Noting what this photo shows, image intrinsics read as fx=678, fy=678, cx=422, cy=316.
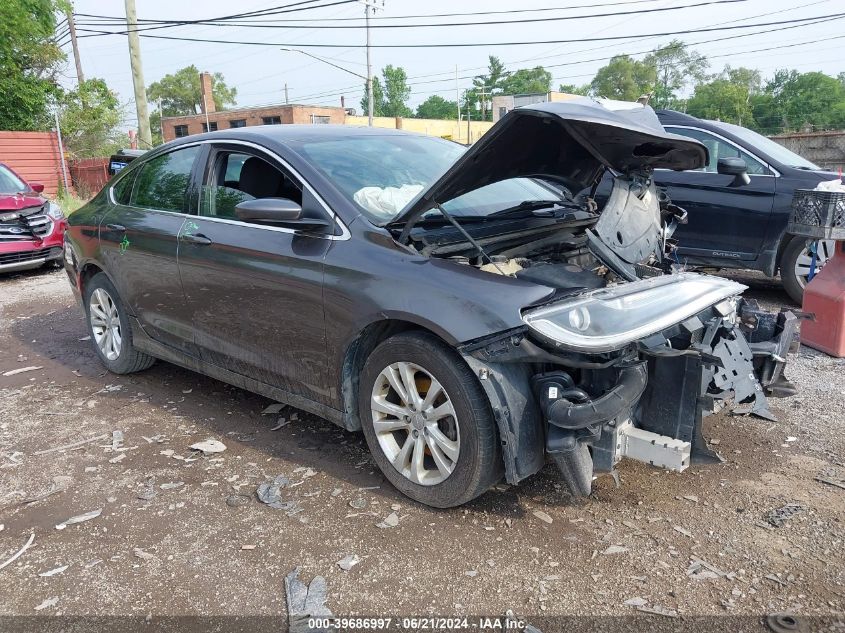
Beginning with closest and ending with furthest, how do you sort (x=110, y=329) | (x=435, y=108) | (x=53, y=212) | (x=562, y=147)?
(x=562, y=147) < (x=110, y=329) < (x=53, y=212) < (x=435, y=108)

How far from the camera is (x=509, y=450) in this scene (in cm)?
289

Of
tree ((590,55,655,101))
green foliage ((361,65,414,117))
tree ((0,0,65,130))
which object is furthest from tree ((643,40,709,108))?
tree ((0,0,65,130))

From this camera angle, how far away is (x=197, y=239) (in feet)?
13.7

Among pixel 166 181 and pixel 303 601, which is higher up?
pixel 166 181

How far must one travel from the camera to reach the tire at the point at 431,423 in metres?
2.95

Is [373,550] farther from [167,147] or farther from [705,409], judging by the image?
[167,147]

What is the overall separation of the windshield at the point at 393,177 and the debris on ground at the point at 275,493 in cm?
146

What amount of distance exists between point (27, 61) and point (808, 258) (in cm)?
2468

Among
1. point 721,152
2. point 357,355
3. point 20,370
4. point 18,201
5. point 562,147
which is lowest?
point 20,370

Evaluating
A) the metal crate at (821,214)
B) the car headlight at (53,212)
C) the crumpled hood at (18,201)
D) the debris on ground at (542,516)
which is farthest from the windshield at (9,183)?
the metal crate at (821,214)

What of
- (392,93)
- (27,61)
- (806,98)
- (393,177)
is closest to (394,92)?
(392,93)

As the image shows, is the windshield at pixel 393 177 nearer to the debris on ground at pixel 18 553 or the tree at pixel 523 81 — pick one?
the debris on ground at pixel 18 553

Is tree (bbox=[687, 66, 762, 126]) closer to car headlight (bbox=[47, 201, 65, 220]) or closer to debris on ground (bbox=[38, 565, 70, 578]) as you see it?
car headlight (bbox=[47, 201, 65, 220])

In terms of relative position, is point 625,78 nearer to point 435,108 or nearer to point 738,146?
point 435,108
